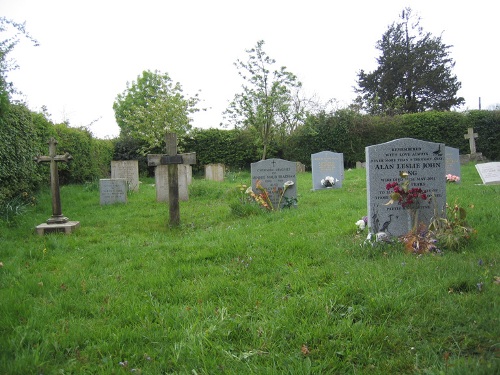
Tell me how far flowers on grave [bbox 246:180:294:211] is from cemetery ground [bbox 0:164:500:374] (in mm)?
2275

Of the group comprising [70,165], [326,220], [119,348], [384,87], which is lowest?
[119,348]

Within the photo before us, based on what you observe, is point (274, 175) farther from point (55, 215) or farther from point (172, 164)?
point (55, 215)

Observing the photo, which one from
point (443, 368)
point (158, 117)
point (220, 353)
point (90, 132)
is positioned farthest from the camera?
point (158, 117)

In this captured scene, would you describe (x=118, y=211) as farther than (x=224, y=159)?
No

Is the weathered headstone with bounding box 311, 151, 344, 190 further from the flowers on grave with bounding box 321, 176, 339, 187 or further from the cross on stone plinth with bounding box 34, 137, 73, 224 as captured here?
the cross on stone plinth with bounding box 34, 137, 73, 224

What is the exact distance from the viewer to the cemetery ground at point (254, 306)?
2242 mm

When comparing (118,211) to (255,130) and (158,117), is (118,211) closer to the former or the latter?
(255,130)

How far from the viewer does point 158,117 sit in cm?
2323

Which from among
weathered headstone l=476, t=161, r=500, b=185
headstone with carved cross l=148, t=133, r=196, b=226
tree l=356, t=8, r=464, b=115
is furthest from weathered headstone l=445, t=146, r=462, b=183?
tree l=356, t=8, r=464, b=115

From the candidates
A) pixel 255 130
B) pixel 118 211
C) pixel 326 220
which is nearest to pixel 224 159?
pixel 255 130

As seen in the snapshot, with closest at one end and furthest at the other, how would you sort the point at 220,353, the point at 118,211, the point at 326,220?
the point at 220,353, the point at 326,220, the point at 118,211

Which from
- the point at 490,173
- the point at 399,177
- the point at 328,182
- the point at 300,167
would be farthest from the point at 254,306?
the point at 300,167

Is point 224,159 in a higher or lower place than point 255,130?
lower

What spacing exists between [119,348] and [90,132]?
15.1 m
